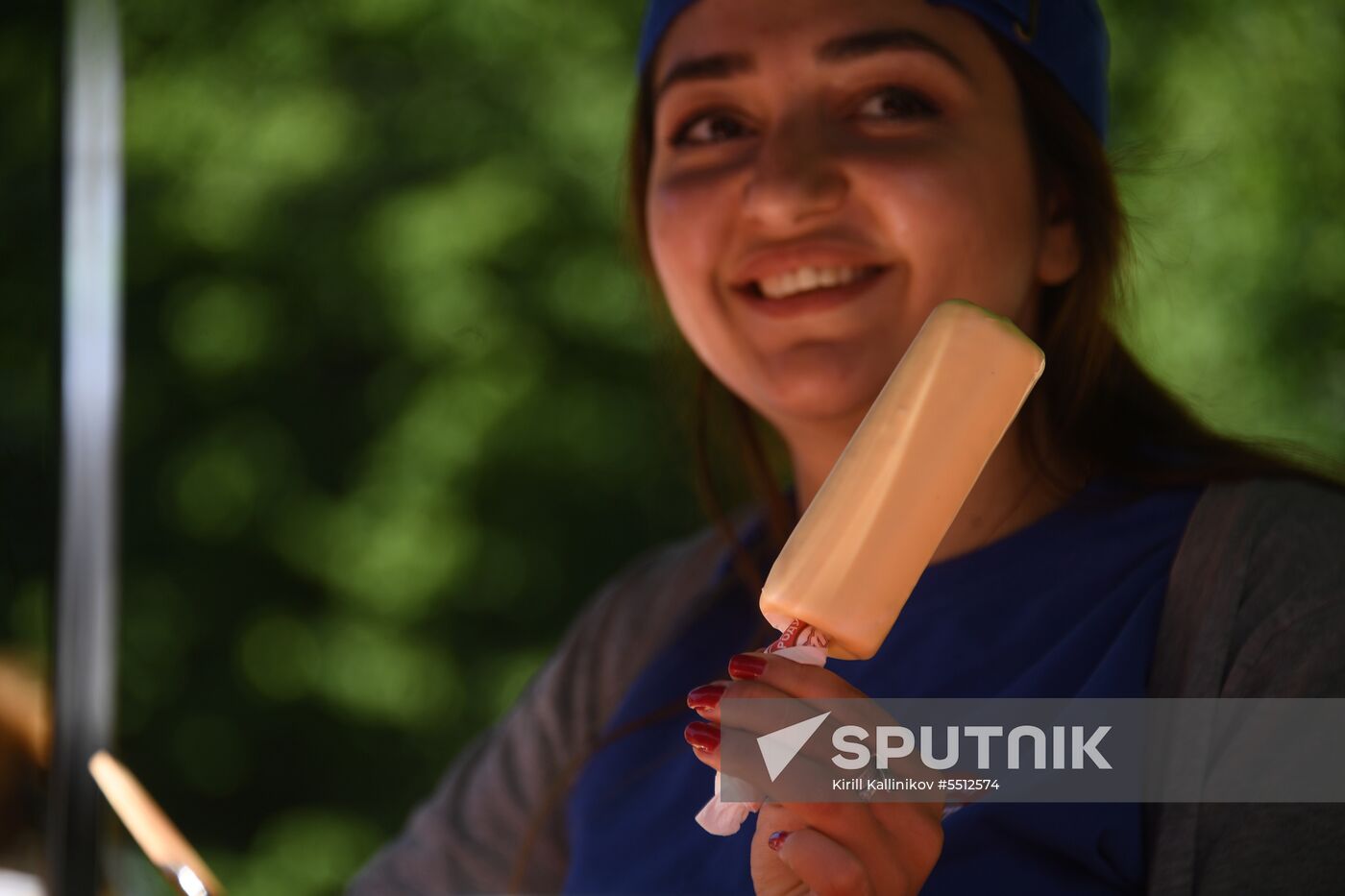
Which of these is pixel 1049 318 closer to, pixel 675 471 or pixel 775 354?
pixel 775 354

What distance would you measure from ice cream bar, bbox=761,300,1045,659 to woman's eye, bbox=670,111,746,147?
1.44 ft

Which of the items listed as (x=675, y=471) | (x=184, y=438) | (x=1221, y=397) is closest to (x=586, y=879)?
(x=1221, y=397)

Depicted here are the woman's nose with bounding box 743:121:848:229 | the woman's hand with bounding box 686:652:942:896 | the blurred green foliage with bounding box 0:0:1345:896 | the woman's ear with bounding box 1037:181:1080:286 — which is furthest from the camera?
the blurred green foliage with bounding box 0:0:1345:896

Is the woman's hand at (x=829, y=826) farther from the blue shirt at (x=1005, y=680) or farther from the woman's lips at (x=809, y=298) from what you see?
the woman's lips at (x=809, y=298)

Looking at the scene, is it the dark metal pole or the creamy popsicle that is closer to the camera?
the creamy popsicle

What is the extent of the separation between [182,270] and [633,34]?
935 mm

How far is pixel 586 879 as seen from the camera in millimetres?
1237

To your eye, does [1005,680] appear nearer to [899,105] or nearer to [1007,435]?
[1007,435]

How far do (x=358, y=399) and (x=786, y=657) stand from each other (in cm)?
184

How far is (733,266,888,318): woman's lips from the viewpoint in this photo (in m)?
1.09

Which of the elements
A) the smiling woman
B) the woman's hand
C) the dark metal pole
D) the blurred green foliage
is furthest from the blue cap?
the blurred green foliage

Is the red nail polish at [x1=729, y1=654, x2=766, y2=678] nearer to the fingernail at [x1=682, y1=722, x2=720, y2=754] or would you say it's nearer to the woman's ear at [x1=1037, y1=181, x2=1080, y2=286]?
the fingernail at [x1=682, y1=722, x2=720, y2=754]

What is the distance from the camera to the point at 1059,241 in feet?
3.91

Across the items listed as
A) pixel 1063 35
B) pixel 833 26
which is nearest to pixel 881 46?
pixel 833 26
